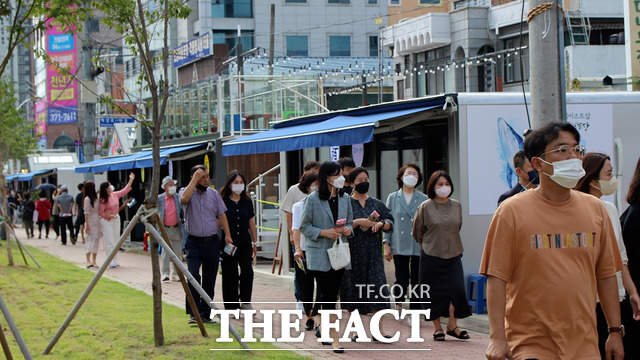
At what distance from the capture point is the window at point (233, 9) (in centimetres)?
5428

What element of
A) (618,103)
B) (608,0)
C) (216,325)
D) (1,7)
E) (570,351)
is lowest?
(216,325)

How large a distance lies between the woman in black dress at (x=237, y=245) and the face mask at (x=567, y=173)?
675 cm

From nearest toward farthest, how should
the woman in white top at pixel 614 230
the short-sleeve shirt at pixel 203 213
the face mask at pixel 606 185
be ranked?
1. the woman in white top at pixel 614 230
2. the face mask at pixel 606 185
3. the short-sleeve shirt at pixel 203 213

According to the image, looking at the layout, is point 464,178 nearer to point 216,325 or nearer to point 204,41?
point 216,325

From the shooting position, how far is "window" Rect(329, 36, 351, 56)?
56.5 metres

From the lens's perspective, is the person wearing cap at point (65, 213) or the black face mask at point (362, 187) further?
the person wearing cap at point (65, 213)

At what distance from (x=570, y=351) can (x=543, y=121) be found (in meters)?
4.88

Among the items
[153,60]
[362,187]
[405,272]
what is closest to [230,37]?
[405,272]

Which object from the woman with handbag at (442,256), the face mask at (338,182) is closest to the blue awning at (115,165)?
the woman with handbag at (442,256)

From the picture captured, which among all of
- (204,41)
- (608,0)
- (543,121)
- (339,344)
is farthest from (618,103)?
(204,41)

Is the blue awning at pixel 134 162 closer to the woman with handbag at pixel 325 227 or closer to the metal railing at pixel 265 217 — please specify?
the metal railing at pixel 265 217

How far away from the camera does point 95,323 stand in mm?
10242

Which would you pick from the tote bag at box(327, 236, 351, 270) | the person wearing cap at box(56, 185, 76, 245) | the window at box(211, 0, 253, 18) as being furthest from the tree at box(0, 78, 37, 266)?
the window at box(211, 0, 253, 18)

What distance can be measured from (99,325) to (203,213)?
1805mm
